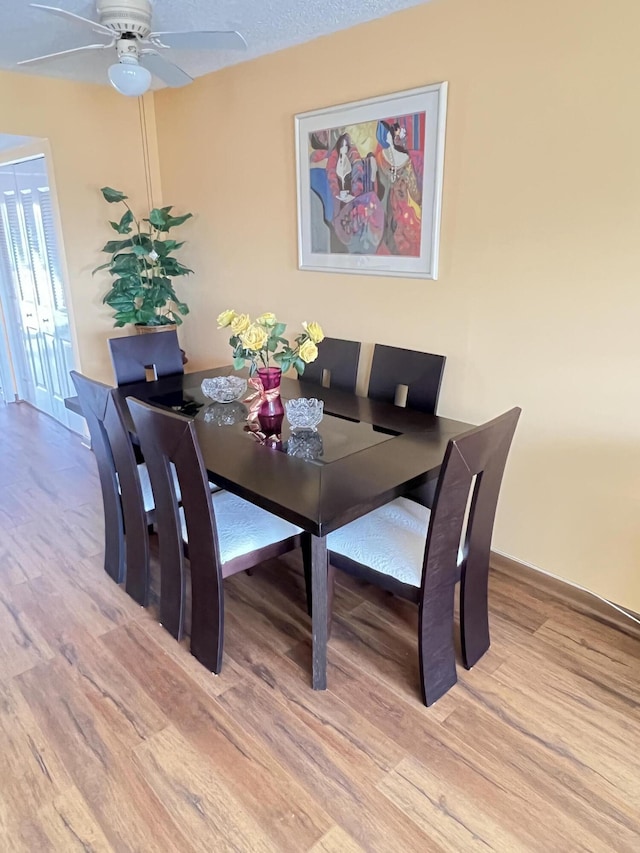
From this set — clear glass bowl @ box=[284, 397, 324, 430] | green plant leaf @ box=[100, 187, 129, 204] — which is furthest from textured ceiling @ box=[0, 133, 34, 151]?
clear glass bowl @ box=[284, 397, 324, 430]

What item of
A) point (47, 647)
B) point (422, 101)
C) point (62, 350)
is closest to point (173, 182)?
point (62, 350)

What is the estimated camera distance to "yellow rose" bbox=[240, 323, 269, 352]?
6.73ft

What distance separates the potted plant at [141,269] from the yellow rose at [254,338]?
1.69 meters

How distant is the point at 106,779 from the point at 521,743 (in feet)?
4.00

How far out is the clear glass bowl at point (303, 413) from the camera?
83.0 inches

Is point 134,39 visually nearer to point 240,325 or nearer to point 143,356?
point 240,325

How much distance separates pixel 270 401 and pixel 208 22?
69.2 inches

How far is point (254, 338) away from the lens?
2.05 m

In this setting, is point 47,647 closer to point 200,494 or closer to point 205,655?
point 205,655

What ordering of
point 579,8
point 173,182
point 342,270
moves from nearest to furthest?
point 579,8 < point 342,270 < point 173,182

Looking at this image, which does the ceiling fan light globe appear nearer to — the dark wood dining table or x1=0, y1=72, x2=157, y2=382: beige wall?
the dark wood dining table

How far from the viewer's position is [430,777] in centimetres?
156

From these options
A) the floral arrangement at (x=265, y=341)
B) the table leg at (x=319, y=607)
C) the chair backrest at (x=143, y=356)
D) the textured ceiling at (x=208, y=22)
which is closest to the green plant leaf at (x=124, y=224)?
the textured ceiling at (x=208, y=22)

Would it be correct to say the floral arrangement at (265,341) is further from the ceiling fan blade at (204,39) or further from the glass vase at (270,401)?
the ceiling fan blade at (204,39)
